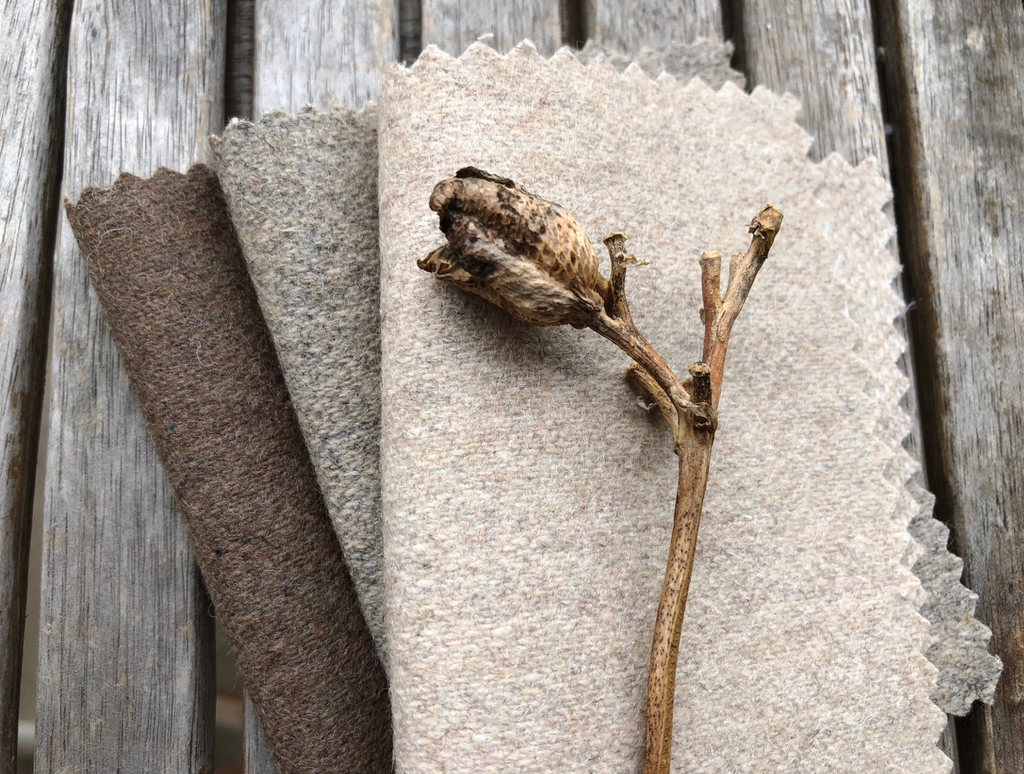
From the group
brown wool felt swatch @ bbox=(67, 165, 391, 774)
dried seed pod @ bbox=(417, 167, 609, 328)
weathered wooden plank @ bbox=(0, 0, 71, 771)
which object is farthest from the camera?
weathered wooden plank @ bbox=(0, 0, 71, 771)

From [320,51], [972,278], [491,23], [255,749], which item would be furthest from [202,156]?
[972,278]

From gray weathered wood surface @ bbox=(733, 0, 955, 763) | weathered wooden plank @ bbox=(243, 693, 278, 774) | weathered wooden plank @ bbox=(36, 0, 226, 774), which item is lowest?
weathered wooden plank @ bbox=(243, 693, 278, 774)

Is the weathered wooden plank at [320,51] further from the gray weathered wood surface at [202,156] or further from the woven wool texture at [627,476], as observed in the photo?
the woven wool texture at [627,476]

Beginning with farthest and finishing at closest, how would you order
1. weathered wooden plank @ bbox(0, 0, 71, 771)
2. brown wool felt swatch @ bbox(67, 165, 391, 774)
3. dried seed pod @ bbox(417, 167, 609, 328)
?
weathered wooden plank @ bbox(0, 0, 71, 771), brown wool felt swatch @ bbox(67, 165, 391, 774), dried seed pod @ bbox(417, 167, 609, 328)

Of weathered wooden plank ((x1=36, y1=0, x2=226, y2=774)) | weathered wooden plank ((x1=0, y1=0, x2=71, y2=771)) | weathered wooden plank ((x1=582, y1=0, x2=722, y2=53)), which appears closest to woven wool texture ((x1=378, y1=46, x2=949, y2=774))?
weathered wooden plank ((x1=582, y1=0, x2=722, y2=53))

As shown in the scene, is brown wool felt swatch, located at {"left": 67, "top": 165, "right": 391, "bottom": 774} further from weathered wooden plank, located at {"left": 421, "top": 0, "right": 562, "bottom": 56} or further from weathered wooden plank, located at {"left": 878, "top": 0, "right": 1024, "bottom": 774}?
weathered wooden plank, located at {"left": 878, "top": 0, "right": 1024, "bottom": 774}

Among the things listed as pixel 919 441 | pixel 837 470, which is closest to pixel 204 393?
pixel 837 470

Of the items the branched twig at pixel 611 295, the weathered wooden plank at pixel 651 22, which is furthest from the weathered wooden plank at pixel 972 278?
the branched twig at pixel 611 295
